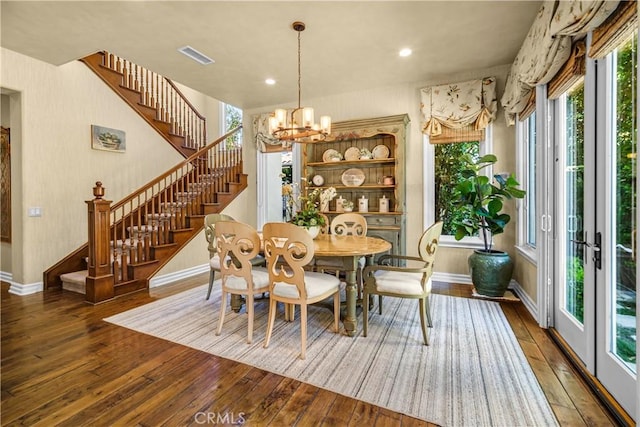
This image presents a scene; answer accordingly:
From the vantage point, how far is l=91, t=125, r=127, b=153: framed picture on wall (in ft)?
14.8

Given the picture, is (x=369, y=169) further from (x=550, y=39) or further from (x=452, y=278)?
(x=550, y=39)

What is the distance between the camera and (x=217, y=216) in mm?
3969

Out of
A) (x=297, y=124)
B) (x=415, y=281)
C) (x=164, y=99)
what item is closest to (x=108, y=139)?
(x=164, y=99)

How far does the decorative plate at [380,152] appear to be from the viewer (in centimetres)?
461

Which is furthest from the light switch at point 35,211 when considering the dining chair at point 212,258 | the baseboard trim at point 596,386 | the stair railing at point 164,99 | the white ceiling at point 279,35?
the baseboard trim at point 596,386

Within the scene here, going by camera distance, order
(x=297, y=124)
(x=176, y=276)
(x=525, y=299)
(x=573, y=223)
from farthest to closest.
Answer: (x=176, y=276)
(x=525, y=299)
(x=297, y=124)
(x=573, y=223)

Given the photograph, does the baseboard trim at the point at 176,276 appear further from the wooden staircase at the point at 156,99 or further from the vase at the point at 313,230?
the vase at the point at 313,230

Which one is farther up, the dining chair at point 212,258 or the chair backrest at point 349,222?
the chair backrest at point 349,222

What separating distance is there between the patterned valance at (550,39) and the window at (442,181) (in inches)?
40.9

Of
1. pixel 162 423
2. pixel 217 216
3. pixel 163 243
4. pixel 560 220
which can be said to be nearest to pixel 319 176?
pixel 217 216

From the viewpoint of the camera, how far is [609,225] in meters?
1.83

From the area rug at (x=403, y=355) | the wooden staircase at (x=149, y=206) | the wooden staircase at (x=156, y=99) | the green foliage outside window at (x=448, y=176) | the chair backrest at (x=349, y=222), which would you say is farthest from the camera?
the wooden staircase at (x=156, y=99)

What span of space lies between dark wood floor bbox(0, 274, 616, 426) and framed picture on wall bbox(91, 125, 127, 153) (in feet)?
9.04

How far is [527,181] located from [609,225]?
6.59ft
